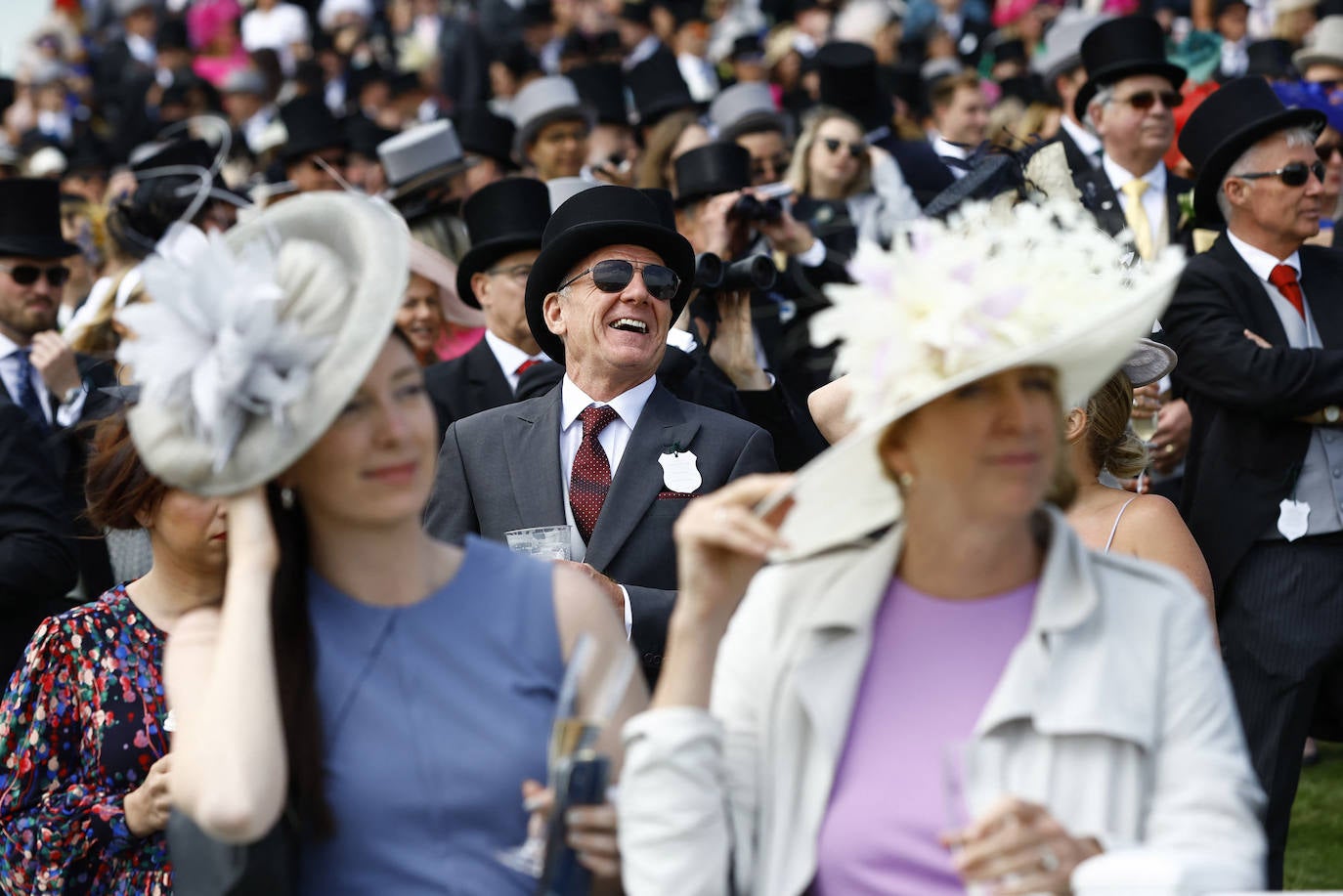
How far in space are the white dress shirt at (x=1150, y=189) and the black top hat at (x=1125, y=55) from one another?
352 mm

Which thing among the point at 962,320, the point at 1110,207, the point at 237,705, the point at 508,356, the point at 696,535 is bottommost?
the point at 508,356

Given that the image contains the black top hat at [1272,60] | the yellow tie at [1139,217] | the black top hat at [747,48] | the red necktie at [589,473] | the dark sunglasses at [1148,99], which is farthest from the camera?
the black top hat at [747,48]

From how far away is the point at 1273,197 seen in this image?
18.6ft

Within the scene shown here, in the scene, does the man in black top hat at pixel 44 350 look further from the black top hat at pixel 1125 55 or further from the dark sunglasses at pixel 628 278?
the black top hat at pixel 1125 55

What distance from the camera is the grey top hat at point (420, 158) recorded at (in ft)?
27.5

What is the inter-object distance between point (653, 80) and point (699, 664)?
8834mm

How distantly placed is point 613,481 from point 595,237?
2.48 ft

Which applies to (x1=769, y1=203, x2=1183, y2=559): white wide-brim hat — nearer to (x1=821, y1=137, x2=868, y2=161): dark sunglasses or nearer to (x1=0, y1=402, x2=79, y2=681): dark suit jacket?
(x1=0, y1=402, x2=79, y2=681): dark suit jacket

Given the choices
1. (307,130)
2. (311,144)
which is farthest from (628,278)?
(307,130)

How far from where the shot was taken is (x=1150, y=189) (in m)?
6.89

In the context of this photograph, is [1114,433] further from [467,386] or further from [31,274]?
[31,274]

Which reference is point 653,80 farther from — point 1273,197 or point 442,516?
point 442,516

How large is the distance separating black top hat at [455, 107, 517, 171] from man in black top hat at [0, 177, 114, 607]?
2767 millimetres

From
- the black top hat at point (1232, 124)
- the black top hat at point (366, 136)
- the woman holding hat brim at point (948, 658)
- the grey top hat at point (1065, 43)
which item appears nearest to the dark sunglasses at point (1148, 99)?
the black top hat at point (1232, 124)
